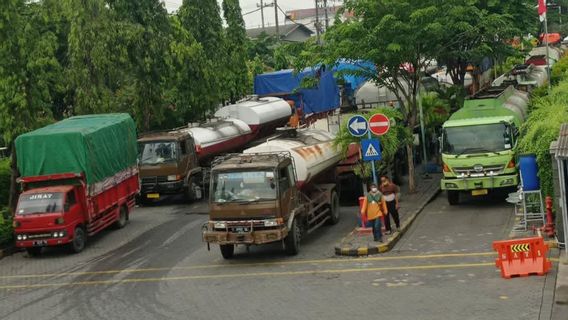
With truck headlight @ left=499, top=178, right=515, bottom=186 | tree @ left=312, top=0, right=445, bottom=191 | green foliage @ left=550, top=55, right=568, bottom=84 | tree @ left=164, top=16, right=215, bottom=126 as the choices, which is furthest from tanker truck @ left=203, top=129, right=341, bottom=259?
green foliage @ left=550, top=55, right=568, bottom=84

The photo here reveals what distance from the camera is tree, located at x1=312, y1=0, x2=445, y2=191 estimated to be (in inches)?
990

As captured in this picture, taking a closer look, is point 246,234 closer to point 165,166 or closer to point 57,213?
point 57,213

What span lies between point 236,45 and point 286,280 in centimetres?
2970

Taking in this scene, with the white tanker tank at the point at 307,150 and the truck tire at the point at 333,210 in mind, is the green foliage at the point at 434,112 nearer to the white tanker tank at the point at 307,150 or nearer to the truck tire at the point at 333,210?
the white tanker tank at the point at 307,150

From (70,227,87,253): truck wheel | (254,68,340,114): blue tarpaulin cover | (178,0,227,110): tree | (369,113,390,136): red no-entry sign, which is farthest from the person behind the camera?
(254,68,340,114): blue tarpaulin cover

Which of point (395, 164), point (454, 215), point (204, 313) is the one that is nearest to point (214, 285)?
point (204, 313)

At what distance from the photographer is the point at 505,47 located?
107 ft

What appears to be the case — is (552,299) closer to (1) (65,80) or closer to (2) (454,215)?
(2) (454,215)

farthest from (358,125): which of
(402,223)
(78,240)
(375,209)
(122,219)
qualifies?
(122,219)

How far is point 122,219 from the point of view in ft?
84.6

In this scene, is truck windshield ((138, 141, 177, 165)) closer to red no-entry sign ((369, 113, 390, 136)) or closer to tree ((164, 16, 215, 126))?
tree ((164, 16, 215, 126))

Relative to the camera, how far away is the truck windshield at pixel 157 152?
29.2 metres

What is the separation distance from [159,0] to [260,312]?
24.4 metres

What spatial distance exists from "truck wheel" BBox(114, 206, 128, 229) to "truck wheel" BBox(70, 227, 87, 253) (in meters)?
2.51
